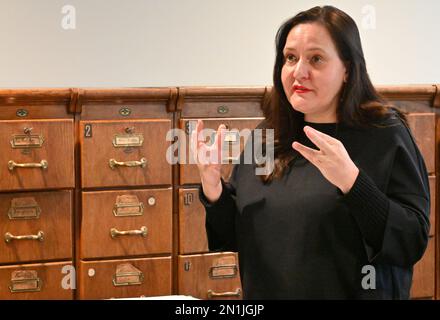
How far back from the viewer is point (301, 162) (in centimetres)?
153

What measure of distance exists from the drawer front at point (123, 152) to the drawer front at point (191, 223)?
14cm

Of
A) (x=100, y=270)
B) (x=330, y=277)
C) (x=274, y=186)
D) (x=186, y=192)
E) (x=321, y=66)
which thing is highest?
(x=321, y=66)

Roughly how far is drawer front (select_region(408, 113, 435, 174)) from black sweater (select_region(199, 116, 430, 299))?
189cm

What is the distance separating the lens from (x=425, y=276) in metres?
3.35

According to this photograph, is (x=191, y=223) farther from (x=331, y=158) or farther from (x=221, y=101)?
(x=331, y=158)

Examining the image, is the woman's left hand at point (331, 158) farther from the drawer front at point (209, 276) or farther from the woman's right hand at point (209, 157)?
the drawer front at point (209, 276)

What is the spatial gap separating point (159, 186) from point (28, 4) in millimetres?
1001

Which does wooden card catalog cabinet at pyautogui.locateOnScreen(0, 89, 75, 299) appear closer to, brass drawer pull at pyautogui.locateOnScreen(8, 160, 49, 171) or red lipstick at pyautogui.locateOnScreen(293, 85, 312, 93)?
brass drawer pull at pyautogui.locateOnScreen(8, 160, 49, 171)

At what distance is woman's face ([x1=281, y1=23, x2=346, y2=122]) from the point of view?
57.9 inches

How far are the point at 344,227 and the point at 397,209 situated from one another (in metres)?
0.11

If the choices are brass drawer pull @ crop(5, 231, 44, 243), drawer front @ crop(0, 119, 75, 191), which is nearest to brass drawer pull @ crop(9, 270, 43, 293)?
brass drawer pull @ crop(5, 231, 44, 243)

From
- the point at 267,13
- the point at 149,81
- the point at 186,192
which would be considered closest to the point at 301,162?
the point at 186,192
